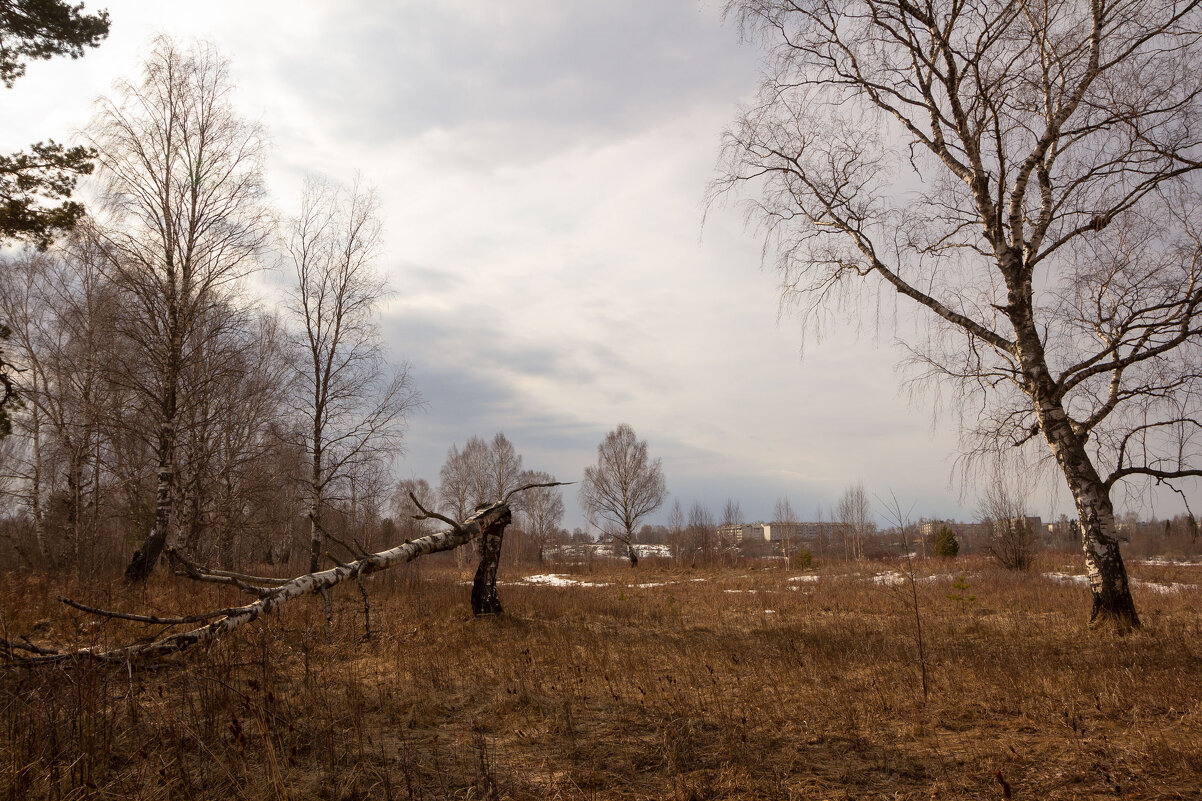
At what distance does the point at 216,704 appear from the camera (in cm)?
495

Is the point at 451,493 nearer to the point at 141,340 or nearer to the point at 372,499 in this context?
the point at 372,499

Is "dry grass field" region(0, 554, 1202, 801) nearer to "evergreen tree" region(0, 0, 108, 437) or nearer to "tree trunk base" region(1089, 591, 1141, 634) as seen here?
"tree trunk base" region(1089, 591, 1141, 634)

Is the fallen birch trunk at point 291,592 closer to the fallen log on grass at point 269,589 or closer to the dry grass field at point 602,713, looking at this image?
the fallen log on grass at point 269,589

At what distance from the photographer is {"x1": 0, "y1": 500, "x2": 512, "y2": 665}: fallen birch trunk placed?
3.92 meters

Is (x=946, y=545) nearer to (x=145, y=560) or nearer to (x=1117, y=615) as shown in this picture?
(x=1117, y=615)

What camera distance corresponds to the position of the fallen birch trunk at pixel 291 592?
3.92m

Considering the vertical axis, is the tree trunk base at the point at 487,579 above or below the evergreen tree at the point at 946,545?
above

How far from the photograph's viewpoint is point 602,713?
209 inches

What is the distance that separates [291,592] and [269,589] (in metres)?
0.19

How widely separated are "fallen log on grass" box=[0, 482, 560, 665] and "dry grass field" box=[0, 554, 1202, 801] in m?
0.24

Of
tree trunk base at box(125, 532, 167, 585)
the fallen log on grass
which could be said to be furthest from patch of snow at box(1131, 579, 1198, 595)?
tree trunk base at box(125, 532, 167, 585)

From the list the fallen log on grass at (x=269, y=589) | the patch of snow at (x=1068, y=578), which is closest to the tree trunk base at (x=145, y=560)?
the fallen log on grass at (x=269, y=589)

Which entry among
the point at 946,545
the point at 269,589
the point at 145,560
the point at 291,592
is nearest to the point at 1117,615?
the point at 291,592

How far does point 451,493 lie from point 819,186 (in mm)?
49258
